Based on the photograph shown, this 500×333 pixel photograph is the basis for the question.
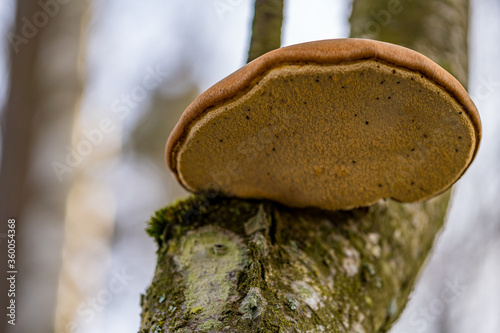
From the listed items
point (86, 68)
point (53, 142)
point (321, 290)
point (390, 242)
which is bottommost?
point (321, 290)

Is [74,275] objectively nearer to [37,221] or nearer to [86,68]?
[37,221]

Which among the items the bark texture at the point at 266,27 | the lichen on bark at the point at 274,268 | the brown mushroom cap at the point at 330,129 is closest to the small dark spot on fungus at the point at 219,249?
the lichen on bark at the point at 274,268

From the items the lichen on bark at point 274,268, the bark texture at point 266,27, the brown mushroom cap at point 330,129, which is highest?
the bark texture at point 266,27

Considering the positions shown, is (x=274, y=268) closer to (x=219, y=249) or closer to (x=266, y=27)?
(x=219, y=249)

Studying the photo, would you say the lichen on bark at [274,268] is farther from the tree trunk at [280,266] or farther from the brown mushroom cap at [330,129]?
the brown mushroom cap at [330,129]

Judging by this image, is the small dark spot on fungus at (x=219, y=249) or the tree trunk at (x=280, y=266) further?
the small dark spot on fungus at (x=219, y=249)

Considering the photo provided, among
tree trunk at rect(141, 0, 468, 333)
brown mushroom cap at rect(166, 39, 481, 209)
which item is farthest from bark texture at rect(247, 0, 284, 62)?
tree trunk at rect(141, 0, 468, 333)

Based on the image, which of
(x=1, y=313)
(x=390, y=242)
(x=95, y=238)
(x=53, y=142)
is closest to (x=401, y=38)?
(x=390, y=242)
